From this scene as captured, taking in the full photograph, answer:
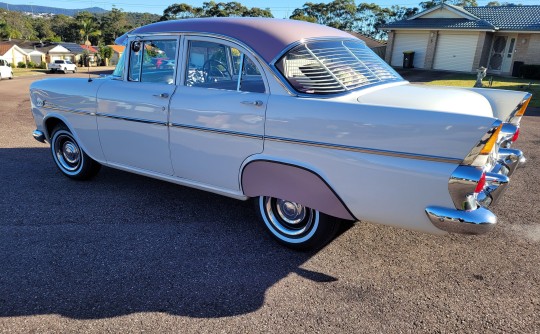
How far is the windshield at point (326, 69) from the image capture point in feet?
10.7

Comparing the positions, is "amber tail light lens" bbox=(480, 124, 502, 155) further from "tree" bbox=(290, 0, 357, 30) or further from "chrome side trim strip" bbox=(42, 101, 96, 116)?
"tree" bbox=(290, 0, 357, 30)

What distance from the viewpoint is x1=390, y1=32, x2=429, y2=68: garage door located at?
27.0 metres

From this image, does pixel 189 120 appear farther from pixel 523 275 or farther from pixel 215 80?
pixel 523 275

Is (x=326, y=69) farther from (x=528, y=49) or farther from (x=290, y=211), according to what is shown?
(x=528, y=49)

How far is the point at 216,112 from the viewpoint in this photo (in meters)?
3.54

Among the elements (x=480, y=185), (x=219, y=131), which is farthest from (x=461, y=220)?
(x=219, y=131)

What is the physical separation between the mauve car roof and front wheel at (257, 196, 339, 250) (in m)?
1.25

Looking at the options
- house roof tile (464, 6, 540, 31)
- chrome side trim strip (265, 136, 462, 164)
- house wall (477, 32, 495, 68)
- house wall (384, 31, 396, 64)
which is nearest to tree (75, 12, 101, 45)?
house wall (384, 31, 396, 64)

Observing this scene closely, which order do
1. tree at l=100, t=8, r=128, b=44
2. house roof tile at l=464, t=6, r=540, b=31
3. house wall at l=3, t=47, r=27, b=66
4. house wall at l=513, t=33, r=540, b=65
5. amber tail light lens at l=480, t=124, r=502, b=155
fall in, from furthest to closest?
tree at l=100, t=8, r=128, b=44 → house wall at l=3, t=47, r=27, b=66 → house roof tile at l=464, t=6, r=540, b=31 → house wall at l=513, t=33, r=540, b=65 → amber tail light lens at l=480, t=124, r=502, b=155

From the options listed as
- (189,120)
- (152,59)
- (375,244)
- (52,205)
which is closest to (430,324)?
(375,244)

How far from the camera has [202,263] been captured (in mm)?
3340

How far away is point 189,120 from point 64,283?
167 centimetres

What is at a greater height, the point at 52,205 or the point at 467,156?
the point at 467,156

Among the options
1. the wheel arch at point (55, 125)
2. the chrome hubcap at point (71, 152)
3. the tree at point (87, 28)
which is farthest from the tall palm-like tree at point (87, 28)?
the chrome hubcap at point (71, 152)
